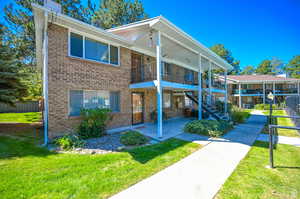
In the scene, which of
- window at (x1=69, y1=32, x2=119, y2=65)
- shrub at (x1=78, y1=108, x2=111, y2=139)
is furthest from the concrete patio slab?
window at (x1=69, y1=32, x2=119, y2=65)

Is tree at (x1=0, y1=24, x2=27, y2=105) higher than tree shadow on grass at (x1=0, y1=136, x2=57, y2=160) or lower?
higher

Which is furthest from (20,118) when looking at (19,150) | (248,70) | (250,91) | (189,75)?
(248,70)

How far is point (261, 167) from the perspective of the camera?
4059mm

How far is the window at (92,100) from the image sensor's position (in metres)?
6.90

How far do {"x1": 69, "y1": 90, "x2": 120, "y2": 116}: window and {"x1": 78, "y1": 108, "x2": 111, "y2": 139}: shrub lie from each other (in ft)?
1.77

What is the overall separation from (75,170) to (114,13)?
78.1ft

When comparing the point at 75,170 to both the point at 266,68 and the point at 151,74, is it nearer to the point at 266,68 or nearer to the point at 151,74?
the point at 151,74

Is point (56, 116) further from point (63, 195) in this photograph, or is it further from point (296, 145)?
point (296, 145)

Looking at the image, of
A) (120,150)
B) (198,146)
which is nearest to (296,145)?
(198,146)

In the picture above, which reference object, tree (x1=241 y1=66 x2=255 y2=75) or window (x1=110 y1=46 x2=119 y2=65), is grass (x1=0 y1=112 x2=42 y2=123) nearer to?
window (x1=110 y1=46 x2=119 y2=65)

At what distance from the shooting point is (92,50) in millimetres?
7559

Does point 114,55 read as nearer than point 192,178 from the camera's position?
No

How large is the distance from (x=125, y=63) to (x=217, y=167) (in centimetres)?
762

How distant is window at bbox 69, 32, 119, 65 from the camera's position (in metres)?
6.93
